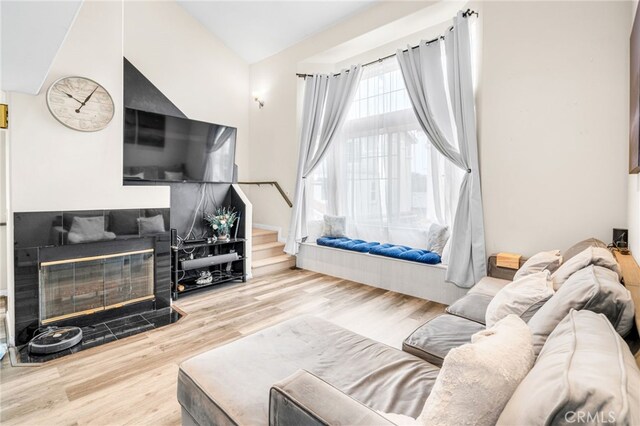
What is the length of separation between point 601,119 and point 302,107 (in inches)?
150

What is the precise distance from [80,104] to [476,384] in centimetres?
354

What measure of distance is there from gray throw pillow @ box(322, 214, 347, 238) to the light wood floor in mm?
827

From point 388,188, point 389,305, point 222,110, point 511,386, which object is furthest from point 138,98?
point 511,386

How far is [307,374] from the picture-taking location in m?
1.04

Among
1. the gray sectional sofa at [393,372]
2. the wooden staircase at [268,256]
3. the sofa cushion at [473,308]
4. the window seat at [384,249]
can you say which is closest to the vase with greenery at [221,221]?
the wooden staircase at [268,256]

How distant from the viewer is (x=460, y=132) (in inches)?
129

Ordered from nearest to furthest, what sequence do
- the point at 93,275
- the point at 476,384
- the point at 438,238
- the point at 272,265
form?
1. the point at 476,384
2. the point at 93,275
3. the point at 438,238
4. the point at 272,265

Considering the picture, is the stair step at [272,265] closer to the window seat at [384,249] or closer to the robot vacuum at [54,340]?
the window seat at [384,249]

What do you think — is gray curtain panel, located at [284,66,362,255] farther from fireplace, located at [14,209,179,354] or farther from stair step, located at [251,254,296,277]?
fireplace, located at [14,209,179,354]

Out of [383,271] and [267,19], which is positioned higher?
[267,19]

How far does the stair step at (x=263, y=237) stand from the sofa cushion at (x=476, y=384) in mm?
4485

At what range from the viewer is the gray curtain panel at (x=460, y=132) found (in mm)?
3182

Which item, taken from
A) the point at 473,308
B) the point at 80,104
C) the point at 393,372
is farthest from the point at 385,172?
the point at 80,104

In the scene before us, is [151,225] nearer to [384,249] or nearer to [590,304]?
[384,249]
